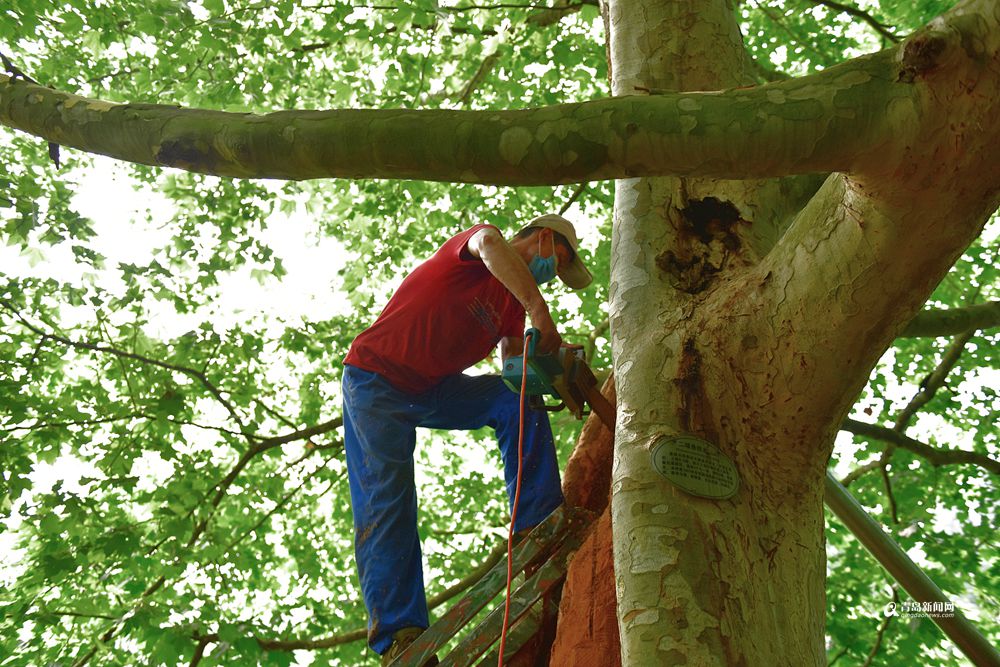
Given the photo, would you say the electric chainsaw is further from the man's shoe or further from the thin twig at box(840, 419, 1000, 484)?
the thin twig at box(840, 419, 1000, 484)

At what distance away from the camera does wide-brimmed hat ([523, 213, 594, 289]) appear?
3.98 metres

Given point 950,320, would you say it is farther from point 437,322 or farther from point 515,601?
point 515,601

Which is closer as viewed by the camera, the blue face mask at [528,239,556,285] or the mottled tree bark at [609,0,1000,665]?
the mottled tree bark at [609,0,1000,665]

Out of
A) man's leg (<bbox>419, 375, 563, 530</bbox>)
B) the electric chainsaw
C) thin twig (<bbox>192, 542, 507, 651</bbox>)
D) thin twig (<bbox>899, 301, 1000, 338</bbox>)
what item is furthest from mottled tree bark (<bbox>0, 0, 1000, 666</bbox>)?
thin twig (<bbox>192, 542, 507, 651</bbox>)

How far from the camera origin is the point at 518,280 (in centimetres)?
329

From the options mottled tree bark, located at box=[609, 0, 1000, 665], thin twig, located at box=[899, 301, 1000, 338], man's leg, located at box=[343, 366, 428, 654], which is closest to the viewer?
mottled tree bark, located at box=[609, 0, 1000, 665]

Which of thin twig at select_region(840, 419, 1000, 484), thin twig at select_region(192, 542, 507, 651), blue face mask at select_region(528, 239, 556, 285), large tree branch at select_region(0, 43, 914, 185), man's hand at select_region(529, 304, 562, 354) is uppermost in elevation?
thin twig at select_region(840, 419, 1000, 484)

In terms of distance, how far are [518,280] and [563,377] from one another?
1.49 feet

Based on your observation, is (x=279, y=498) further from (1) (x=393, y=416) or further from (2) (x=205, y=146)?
(2) (x=205, y=146)

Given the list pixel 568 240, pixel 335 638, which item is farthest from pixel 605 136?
pixel 335 638

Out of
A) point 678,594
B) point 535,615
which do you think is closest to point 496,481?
point 535,615

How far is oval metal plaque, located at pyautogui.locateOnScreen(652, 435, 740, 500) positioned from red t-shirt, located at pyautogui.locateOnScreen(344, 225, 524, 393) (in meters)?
1.71

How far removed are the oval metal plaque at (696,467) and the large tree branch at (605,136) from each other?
95 centimetres

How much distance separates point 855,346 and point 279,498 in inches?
227
